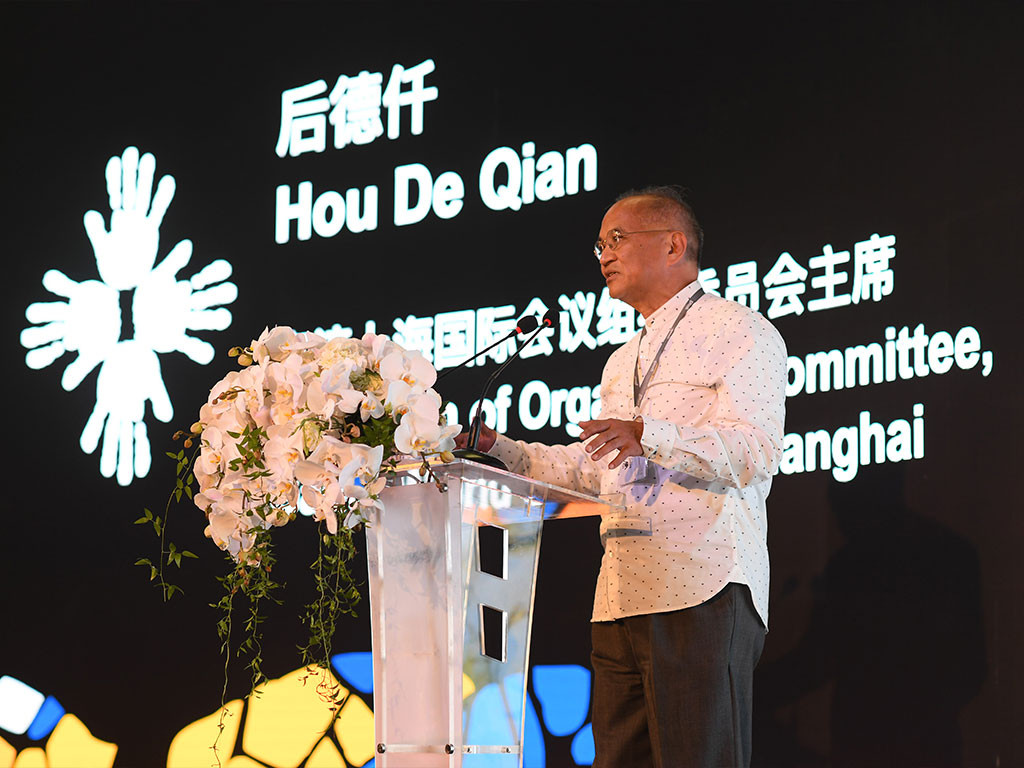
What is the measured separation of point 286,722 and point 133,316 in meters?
1.59

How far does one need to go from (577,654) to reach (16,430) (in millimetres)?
2363

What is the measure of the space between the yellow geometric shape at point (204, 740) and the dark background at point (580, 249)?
4cm

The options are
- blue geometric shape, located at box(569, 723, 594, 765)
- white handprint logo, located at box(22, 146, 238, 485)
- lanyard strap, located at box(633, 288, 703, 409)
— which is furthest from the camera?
white handprint logo, located at box(22, 146, 238, 485)

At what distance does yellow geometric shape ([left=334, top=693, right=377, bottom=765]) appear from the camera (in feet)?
13.3

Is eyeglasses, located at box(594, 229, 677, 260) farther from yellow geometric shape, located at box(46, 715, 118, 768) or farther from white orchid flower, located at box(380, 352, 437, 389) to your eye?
yellow geometric shape, located at box(46, 715, 118, 768)

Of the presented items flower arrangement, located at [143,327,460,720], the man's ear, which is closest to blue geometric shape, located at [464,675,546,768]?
flower arrangement, located at [143,327,460,720]

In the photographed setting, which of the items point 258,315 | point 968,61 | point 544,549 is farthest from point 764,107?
point 258,315

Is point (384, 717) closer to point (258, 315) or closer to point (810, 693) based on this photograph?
point (810, 693)

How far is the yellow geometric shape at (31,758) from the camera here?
4.48m

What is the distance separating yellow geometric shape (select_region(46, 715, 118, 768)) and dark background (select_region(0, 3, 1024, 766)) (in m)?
0.05

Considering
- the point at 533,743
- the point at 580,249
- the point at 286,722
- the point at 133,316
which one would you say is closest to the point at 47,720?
the point at 286,722

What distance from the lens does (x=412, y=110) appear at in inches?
172

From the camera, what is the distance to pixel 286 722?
4207 millimetres

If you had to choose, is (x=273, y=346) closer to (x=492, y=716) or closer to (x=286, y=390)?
(x=286, y=390)
